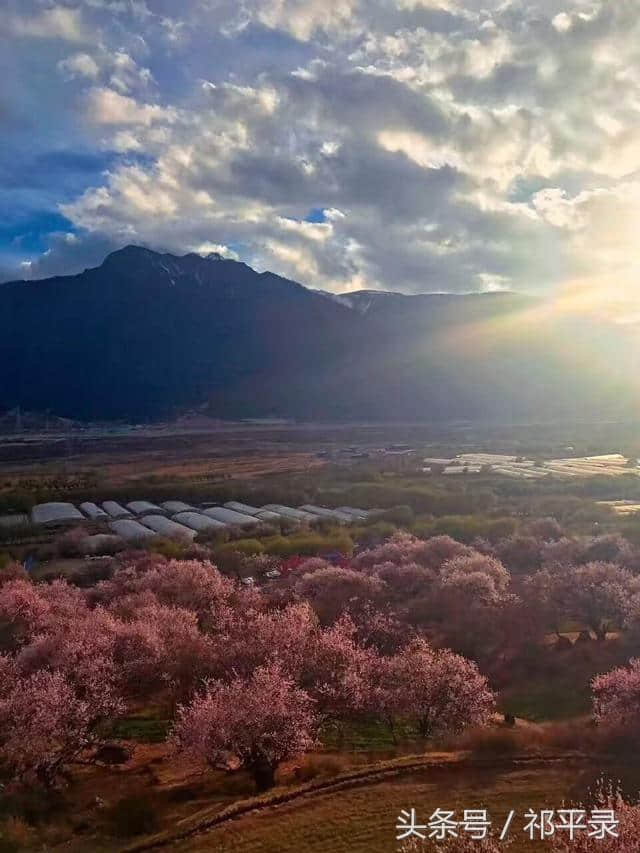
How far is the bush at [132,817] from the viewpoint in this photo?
14.6 metres

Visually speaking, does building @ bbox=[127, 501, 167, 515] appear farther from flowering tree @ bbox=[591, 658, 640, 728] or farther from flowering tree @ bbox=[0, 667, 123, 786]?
flowering tree @ bbox=[591, 658, 640, 728]

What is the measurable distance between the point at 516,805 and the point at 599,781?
7.48ft

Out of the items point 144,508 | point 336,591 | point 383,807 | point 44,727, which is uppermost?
point 44,727

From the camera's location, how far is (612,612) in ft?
98.0

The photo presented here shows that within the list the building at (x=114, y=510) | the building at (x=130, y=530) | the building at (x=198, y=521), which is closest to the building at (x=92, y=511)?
the building at (x=114, y=510)

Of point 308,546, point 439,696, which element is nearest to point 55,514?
point 308,546

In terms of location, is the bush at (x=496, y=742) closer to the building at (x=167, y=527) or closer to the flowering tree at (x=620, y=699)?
the flowering tree at (x=620, y=699)

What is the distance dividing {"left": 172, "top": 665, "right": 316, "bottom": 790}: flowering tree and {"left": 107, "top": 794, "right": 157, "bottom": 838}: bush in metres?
1.57

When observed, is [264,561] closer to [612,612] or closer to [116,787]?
[612,612]

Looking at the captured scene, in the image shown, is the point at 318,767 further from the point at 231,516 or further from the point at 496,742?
the point at 231,516

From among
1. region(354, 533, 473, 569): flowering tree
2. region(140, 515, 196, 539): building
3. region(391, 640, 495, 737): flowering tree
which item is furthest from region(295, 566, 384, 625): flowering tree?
region(140, 515, 196, 539): building

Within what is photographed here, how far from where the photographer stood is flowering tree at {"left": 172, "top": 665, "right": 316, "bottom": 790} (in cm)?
1605

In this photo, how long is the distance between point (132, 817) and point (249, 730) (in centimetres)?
328

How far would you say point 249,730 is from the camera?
634 inches
